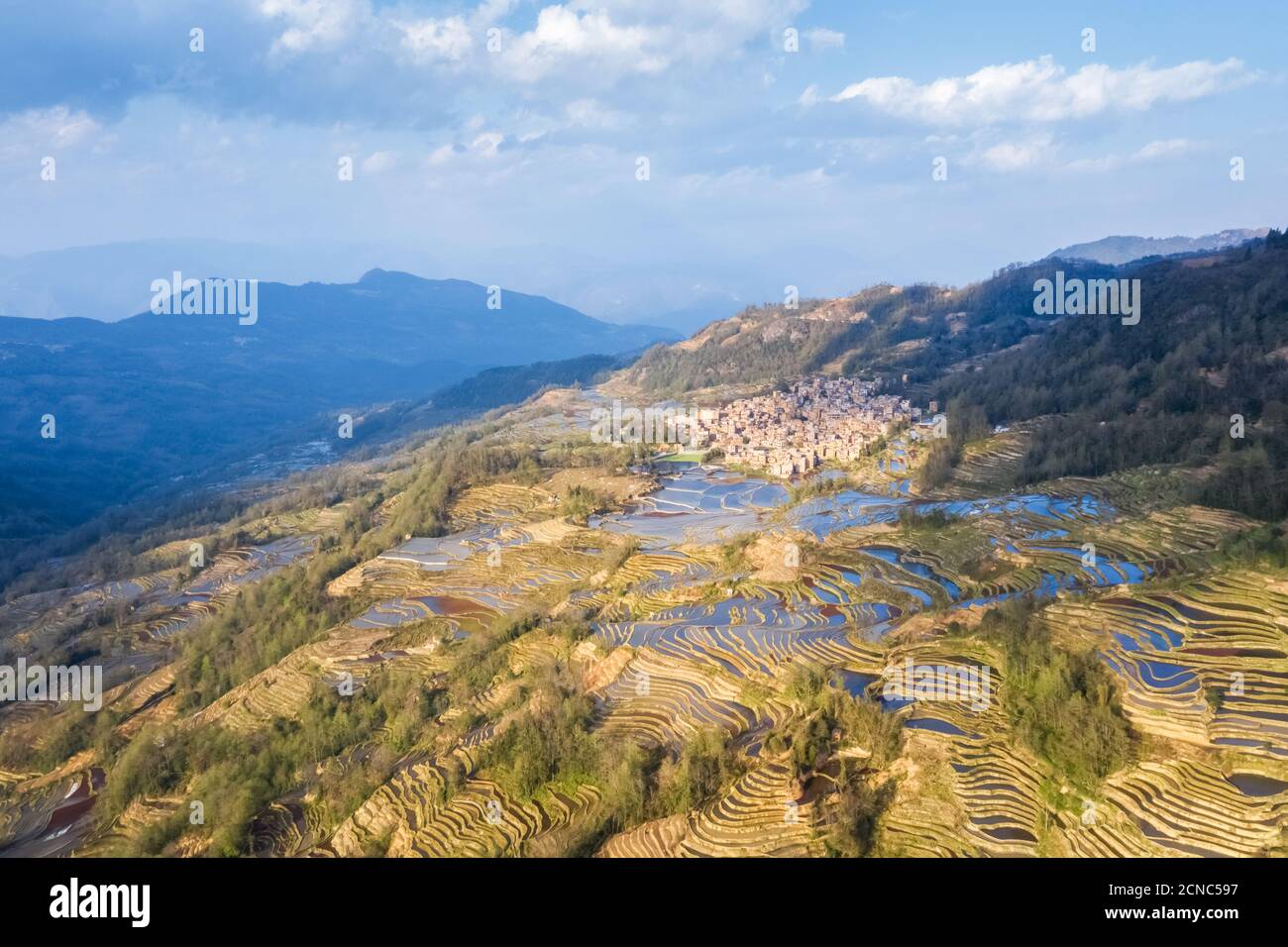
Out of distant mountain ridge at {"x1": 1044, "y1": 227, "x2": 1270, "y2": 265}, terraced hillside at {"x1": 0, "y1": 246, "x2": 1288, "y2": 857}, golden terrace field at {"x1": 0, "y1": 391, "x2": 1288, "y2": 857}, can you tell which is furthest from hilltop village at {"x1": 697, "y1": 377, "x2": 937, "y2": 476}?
distant mountain ridge at {"x1": 1044, "y1": 227, "x2": 1270, "y2": 265}

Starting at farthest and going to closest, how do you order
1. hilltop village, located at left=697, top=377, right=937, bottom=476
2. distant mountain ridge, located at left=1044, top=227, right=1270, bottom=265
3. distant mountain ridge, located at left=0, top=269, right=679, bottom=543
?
1. distant mountain ridge, located at left=1044, top=227, right=1270, bottom=265
2. distant mountain ridge, located at left=0, top=269, right=679, bottom=543
3. hilltop village, located at left=697, top=377, right=937, bottom=476

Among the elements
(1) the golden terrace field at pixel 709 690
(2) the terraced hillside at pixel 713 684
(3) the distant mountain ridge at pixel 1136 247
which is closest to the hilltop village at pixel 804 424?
(2) the terraced hillside at pixel 713 684

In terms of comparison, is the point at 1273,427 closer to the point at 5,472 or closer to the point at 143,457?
the point at 5,472

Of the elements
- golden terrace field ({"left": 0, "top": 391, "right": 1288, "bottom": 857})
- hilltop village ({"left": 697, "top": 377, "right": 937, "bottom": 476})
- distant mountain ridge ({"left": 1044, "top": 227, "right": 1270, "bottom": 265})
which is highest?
distant mountain ridge ({"left": 1044, "top": 227, "right": 1270, "bottom": 265})

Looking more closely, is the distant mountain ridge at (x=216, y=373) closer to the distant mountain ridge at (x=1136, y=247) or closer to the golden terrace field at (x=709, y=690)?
the golden terrace field at (x=709, y=690)

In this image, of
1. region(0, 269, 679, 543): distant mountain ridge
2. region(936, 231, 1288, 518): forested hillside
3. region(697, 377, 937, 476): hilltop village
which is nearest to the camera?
region(936, 231, 1288, 518): forested hillside

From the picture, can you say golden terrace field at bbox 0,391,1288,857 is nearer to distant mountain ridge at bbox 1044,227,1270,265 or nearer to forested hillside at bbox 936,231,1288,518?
forested hillside at bbox 936,231,1288,518
